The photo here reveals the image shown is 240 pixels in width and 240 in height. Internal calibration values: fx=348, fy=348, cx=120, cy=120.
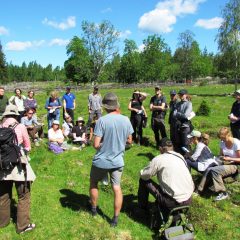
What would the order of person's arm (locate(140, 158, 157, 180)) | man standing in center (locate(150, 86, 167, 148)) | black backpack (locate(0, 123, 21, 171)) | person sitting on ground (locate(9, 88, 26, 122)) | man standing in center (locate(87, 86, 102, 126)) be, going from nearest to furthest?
black backpack (locate(0, 123, 21, 171))
person's arm (locate(140, 158, 157, 180))
man standing in center (locate(150, 86, 167, 148))
person sitting on ground (locate(9, 88, 26, 122))
man standing in center (locate(87, 86, 102, 126))

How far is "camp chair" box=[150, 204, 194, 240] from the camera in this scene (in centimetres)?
617

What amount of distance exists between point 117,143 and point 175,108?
498 cm

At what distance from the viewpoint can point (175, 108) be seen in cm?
1112

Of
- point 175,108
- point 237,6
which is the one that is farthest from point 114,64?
point 175,108

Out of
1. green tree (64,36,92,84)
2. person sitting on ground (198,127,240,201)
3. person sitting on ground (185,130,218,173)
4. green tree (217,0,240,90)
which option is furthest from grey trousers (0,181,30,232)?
green tree (64,36,92,84)

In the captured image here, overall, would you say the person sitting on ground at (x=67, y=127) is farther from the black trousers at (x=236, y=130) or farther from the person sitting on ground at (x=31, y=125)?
the black trousers at (x=236, y=130)

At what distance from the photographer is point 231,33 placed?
1716 inches

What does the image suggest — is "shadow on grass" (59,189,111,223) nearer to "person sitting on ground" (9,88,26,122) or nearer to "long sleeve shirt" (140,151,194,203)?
"long sleeve shirt" (140,151,194,203)

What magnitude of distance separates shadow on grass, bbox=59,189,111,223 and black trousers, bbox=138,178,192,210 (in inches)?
35.4

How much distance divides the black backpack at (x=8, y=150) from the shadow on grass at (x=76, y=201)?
2148 millimetres

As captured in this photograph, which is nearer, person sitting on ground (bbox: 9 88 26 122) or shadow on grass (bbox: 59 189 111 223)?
shadow on grass (bbox: 59 189 111 223)

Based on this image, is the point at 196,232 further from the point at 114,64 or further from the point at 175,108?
the point at 114,64

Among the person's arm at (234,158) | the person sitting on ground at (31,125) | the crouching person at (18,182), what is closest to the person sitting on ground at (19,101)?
the person sitting on ground at (31,125)

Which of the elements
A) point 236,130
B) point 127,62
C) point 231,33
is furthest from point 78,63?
point 236,130
